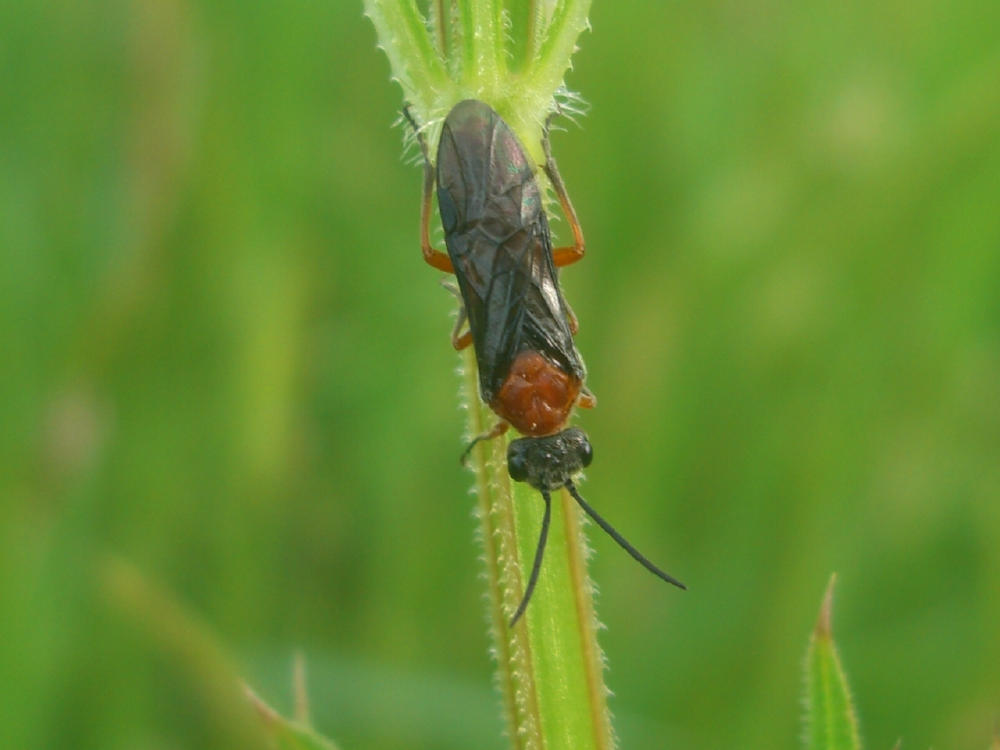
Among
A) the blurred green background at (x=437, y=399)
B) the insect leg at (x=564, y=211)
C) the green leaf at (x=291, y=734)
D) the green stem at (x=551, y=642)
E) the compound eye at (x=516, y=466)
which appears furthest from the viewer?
the blurred green background at (x=437, y=399)

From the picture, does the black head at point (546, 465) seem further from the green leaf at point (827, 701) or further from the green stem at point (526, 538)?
the green leaf at point (827, 701)

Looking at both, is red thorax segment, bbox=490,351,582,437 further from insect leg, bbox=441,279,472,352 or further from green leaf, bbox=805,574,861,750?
green leaf, bbox=805,574,861,750

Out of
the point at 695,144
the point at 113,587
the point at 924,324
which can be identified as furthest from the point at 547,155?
the point at 695,144

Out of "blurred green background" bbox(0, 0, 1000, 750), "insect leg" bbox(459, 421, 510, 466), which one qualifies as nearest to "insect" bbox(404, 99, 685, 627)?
"insect leg" bbox(459, 421, 510, 466)

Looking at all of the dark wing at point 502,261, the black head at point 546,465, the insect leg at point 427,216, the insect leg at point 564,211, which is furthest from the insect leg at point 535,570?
the insect leg at point 427,216

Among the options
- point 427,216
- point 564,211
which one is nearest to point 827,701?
point 564,211

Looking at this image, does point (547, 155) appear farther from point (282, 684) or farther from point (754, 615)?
point (754, 615)
